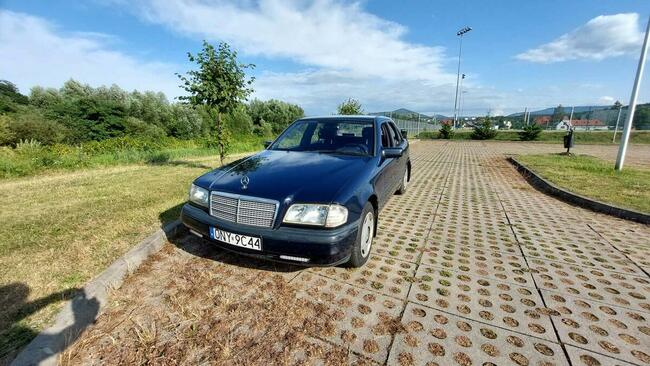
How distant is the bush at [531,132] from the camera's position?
27719 millimetres

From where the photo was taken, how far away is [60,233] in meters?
3.66

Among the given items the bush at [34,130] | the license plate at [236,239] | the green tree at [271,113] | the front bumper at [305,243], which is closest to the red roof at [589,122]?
the green tree at [271,113]

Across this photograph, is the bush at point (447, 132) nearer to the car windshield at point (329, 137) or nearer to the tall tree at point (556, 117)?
the tall tree at point (556, 117)

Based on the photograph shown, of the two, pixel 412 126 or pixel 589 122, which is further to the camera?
pixel 589 122

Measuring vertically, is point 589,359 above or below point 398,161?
below

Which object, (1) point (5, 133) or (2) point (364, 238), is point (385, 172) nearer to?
(2) point (364, 238)

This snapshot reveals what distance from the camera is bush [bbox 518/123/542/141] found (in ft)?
90.9

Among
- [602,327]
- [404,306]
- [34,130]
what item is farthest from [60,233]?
[34,130]

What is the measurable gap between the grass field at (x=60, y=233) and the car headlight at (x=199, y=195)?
1057 millimetres

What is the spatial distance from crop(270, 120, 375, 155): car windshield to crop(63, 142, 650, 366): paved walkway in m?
1.31

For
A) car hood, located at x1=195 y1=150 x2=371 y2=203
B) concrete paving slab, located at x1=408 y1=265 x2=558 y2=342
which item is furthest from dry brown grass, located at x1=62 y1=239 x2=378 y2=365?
car hood, located at x1=195 y1=150 x2=371 y2=203

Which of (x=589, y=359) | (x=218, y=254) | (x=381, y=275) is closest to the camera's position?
(x=589, y=359)

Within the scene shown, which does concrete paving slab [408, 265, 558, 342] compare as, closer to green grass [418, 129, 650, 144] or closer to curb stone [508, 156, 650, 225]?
curb stone [508, 156, 650, 225]

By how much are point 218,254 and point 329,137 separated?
2215 mm
